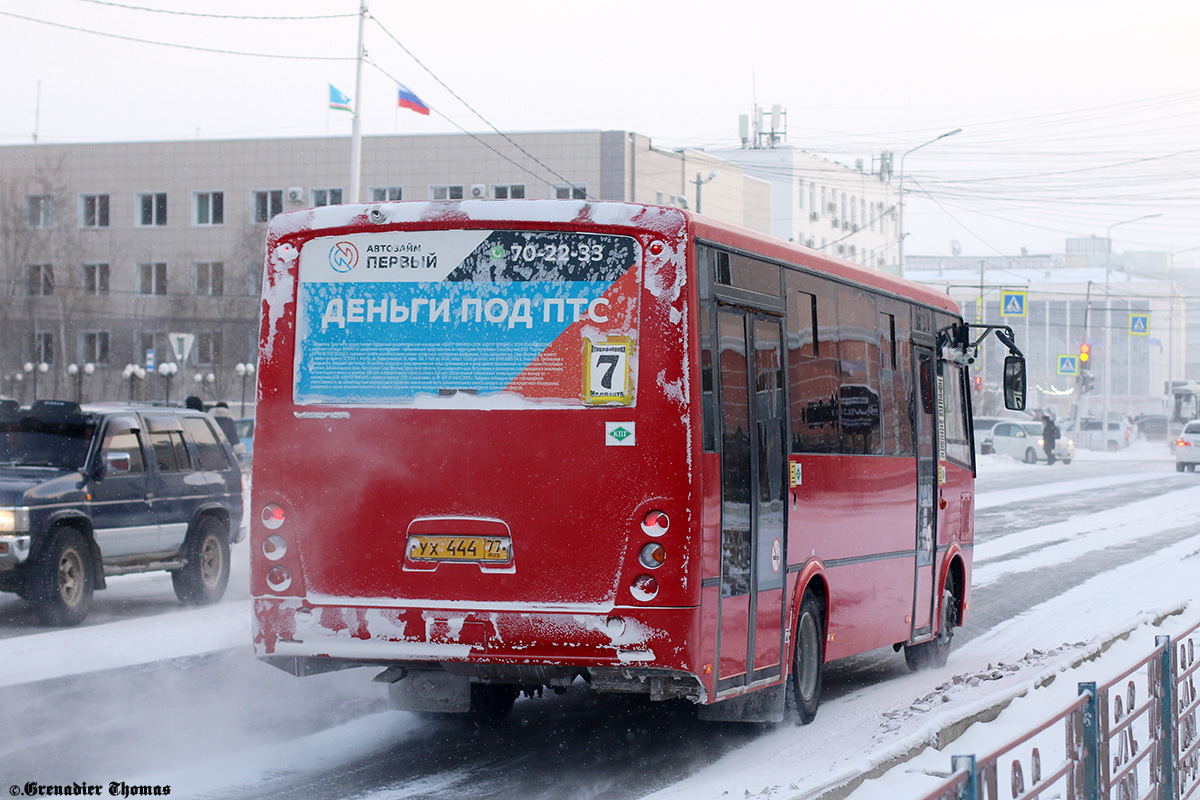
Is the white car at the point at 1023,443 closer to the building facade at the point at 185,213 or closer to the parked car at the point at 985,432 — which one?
the parked car at the point at 985,432

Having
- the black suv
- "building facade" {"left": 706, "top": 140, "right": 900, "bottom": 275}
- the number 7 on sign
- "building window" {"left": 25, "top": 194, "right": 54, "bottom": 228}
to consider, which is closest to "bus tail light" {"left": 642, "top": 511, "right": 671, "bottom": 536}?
the number 7 on sign

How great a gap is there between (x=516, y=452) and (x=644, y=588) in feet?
2.98

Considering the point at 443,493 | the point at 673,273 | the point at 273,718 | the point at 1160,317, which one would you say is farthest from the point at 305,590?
the point at 1160,317

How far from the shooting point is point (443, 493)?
777 centimetres

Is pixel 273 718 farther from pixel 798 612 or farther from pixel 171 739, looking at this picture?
pixel 798 612

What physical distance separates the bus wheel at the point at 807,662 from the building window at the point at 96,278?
67687 mm

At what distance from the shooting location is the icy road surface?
24.8 feet

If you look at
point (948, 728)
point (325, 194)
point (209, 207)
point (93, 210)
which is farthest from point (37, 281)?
point (948, 728)

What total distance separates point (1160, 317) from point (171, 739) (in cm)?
15188

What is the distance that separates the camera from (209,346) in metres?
70.2

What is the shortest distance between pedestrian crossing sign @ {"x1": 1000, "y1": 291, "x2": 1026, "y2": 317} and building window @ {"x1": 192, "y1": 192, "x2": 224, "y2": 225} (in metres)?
36.6

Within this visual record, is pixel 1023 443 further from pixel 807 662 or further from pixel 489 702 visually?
pixel 489 702

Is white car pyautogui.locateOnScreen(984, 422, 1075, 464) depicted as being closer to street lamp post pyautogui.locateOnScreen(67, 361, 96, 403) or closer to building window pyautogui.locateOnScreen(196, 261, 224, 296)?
building window pyautogui.locateOnScreen(196, 261, 224, 296)

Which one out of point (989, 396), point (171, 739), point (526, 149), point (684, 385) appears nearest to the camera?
point (684, 385)
